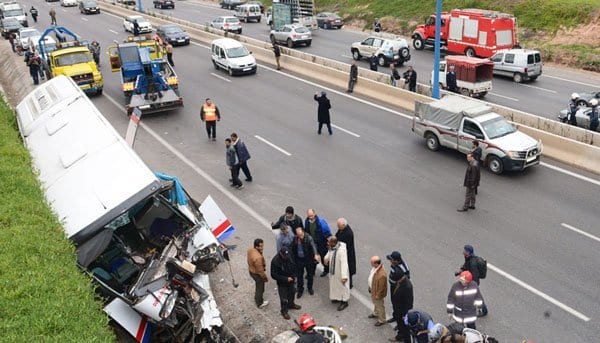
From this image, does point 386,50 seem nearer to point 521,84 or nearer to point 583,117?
point 521,84

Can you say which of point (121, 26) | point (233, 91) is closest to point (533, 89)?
point (233, 91)

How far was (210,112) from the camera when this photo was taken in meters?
18.0

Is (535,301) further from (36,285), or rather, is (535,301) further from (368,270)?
(36,285)

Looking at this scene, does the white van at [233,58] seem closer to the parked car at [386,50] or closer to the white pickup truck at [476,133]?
the parked car at [386,50]

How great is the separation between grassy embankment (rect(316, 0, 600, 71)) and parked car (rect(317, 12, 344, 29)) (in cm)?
219

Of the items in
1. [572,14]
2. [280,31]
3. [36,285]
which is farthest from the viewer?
[280,31]

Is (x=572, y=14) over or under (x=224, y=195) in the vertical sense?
over

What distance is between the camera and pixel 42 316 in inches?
267

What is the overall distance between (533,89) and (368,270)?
17659mm

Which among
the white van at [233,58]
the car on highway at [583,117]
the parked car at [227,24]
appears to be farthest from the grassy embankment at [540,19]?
the white van at [233,58]

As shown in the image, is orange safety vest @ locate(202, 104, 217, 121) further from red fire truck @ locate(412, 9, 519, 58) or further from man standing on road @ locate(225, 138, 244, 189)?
red fire truck @ locate(412, 9, 519, 58)

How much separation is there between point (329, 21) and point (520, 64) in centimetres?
2160

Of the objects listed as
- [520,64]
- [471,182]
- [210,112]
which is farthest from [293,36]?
[471,182]

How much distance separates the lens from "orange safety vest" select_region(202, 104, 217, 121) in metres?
18.0
